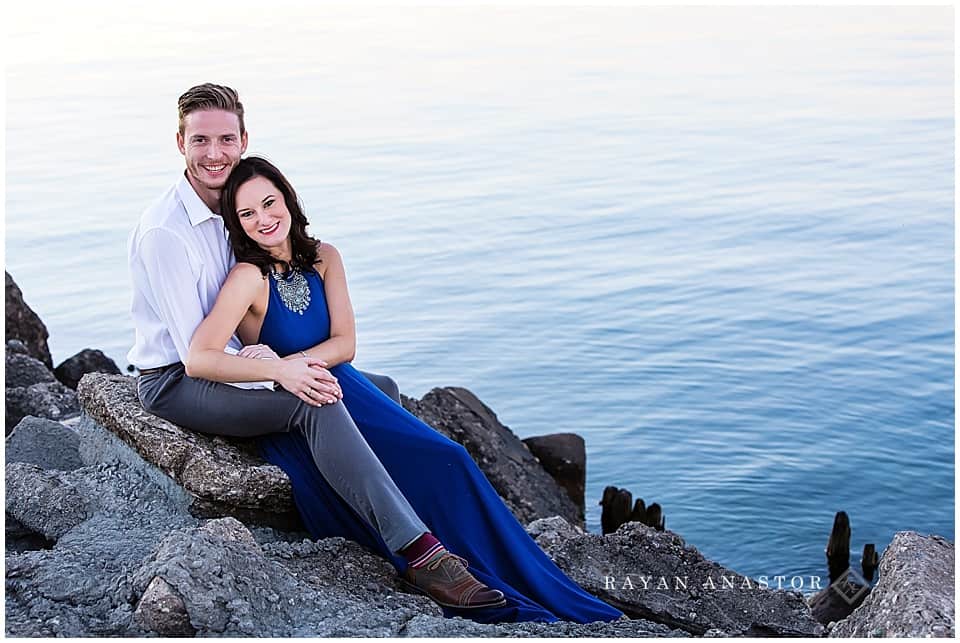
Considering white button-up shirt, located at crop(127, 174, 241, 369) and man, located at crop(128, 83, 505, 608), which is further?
white button-up shirt, located at crop(127, 174, 241, 369)

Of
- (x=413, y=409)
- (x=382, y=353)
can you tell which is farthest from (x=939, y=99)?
(x=413, y=409)

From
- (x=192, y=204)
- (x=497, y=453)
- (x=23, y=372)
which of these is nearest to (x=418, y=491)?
(x=192, y=204)

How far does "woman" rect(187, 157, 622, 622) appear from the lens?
5156 mm

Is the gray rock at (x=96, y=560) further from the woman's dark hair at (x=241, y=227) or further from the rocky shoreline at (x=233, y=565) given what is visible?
the woman's dark hair at (x=241, y=227)

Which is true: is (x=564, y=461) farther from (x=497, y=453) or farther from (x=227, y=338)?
(x=227, y=338)

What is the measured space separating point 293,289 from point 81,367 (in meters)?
5.22

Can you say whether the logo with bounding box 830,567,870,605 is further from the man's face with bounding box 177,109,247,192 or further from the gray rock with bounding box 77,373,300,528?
the man's face with bounding box 177,109,247,192

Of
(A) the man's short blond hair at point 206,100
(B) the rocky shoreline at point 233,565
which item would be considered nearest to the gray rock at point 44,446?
(B) the rocky shoreline at point 233,565

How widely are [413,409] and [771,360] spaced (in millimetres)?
6055

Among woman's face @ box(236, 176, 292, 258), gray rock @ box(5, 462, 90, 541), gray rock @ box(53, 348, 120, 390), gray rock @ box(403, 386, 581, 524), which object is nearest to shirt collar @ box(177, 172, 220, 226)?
woman's face @ box(236, 176, 292, 258)

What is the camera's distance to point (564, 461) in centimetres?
892

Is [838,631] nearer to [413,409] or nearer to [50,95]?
[413,409]

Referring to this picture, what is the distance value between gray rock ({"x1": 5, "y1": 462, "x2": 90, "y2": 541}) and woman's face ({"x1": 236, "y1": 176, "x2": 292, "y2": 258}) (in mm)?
1360

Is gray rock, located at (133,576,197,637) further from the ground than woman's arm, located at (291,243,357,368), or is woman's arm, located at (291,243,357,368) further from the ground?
woman's arm, located at (291,243,357,368)
